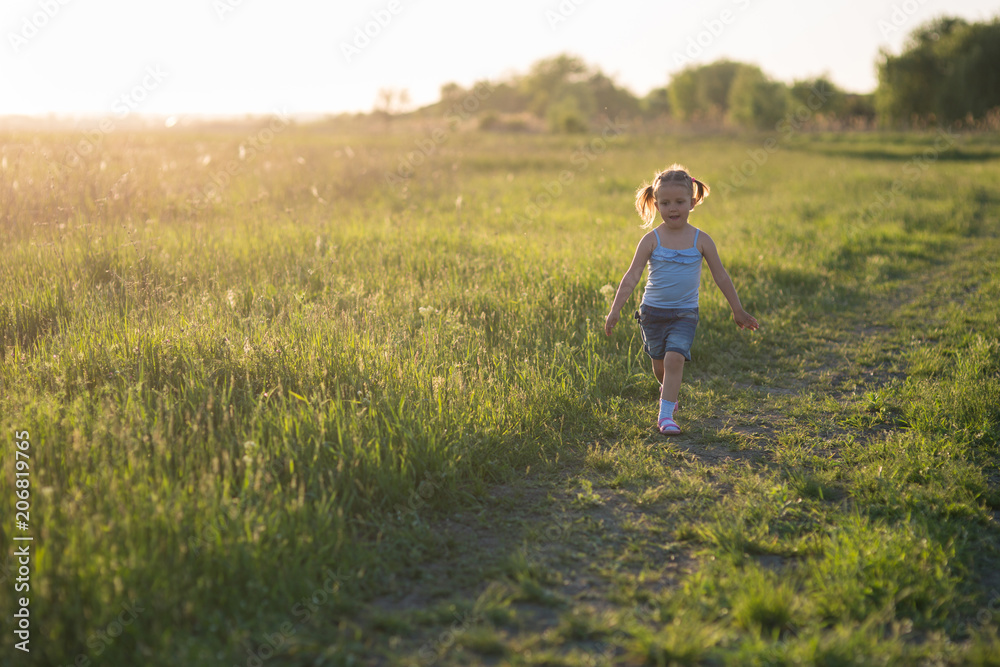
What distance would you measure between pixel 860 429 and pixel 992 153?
96.1ft

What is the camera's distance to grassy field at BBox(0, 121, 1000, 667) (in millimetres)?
2244

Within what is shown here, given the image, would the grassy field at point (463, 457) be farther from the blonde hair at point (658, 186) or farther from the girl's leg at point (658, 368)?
the blonde hair at point (658, 186)

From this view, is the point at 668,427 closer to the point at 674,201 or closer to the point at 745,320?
the point at 745,320

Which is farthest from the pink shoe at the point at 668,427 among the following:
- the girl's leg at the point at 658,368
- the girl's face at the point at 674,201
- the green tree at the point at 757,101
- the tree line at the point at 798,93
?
the green tree at the point at 757,101

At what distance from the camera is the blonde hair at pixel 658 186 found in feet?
13.1

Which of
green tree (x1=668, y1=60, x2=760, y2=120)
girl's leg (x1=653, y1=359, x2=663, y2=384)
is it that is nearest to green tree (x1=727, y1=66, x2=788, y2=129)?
green tree (x1=668, y1=60, x2=760, y2=120)

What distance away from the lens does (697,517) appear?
308 centimetres

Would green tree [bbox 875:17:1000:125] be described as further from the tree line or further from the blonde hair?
the blonde hair

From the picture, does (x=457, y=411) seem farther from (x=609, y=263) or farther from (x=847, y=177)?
(x=847, y=177)

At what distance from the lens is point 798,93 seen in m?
61.2

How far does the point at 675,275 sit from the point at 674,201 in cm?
47

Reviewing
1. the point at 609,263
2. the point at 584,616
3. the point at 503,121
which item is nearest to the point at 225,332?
the point at 584,616

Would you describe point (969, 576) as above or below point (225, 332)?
below

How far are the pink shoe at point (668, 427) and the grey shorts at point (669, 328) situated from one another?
1.38 feet
